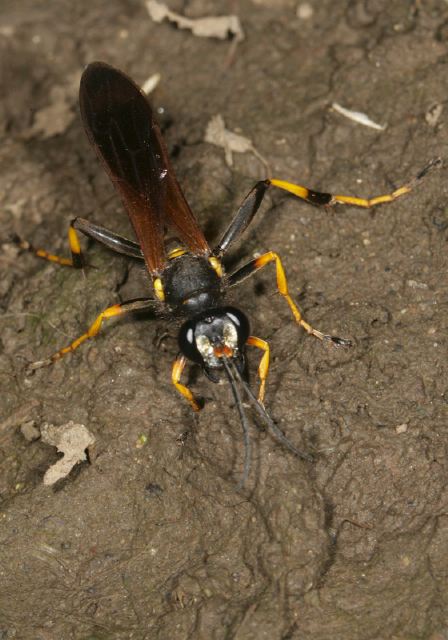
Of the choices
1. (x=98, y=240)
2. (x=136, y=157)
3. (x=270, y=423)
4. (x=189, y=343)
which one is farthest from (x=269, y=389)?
(x=136, y=157)

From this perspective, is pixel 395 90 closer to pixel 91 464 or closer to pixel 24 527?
pixel 91 464

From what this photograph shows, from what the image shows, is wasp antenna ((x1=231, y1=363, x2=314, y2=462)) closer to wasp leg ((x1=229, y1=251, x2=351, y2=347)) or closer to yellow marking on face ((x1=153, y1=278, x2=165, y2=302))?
wasp leg ((x1=229, y1=251, x2=351, y2=347))

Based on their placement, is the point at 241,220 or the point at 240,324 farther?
the point at 241,220

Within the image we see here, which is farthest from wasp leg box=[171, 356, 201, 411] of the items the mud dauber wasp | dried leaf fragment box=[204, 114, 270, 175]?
dried leaf fragment box=[204, 114, 270, 175]

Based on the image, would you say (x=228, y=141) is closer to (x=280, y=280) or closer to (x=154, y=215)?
(x=154, y=215)

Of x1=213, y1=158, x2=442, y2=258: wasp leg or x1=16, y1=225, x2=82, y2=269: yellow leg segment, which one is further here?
x1=16, y1=225, x2=82, y2=269: yellow leg segment

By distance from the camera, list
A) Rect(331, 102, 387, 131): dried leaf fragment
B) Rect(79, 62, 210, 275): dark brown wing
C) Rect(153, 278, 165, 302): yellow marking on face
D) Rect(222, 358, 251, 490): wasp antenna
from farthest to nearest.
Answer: Rect(331, 102, 387, 131): dried leaf fragment, Rect(79, 62, 210, 275): dark brown wing, Rect(153, 278, 165, 302): yellow marking on face, Rect(222, 358, 251, 490): wasp antenna

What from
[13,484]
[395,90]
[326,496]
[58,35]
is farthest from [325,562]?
[58,35]
